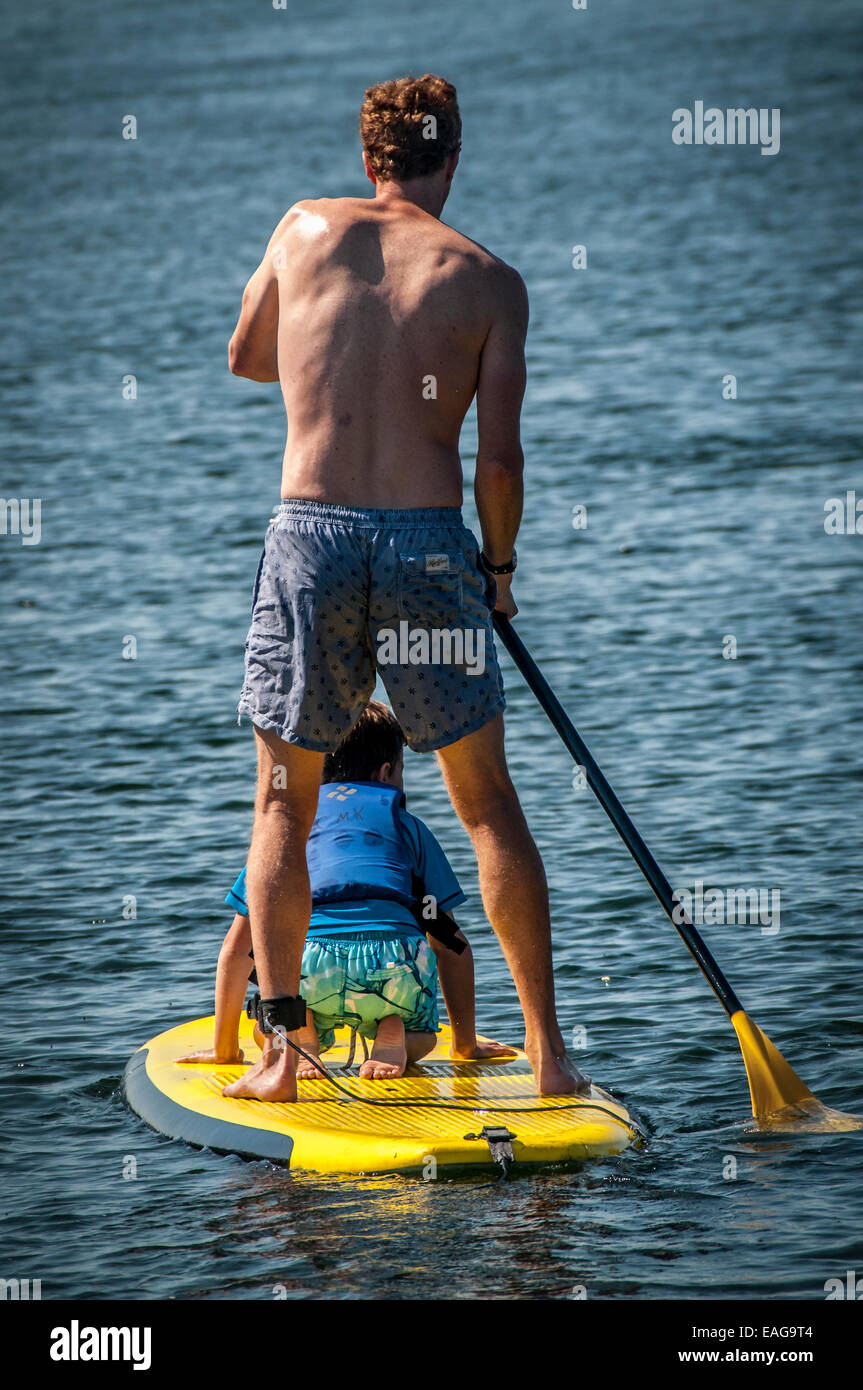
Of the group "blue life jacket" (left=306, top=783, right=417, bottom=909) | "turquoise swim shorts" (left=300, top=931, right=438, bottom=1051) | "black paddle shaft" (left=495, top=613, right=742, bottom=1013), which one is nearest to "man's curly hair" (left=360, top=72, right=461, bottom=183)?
"black paddle shaft" (left=495, top=613, right=742, bottom=1013)

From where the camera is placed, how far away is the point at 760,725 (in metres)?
7.76

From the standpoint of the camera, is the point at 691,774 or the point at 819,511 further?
the point at 819,511

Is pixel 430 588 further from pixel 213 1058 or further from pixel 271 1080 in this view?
pixel 213 1058

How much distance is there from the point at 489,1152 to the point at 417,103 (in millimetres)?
2196

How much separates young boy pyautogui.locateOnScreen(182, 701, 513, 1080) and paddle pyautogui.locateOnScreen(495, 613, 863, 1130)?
1.67 feet

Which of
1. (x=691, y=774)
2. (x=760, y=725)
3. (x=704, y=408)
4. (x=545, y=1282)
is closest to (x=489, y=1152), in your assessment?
(x=545, y=1282)

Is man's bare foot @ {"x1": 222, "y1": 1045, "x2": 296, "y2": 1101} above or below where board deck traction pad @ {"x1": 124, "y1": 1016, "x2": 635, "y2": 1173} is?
above

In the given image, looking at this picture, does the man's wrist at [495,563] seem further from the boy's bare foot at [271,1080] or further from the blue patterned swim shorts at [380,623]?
the boy's bare foot at [271,1080]

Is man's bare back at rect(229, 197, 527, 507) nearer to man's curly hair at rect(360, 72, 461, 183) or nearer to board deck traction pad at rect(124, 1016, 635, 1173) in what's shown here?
man's curly hair at rect(360, 72, 461, 183)

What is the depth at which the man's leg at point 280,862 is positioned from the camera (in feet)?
13.6

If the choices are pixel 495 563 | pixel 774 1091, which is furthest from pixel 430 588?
pixel 774 1091

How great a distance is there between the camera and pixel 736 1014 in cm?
431

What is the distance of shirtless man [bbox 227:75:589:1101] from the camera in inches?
159

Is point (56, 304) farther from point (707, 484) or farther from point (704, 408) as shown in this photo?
point (707, 484)
